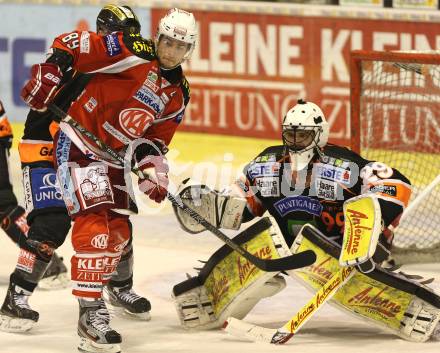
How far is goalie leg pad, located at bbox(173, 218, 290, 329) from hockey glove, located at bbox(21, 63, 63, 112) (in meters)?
1.20

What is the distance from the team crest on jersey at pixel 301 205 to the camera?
286 inches

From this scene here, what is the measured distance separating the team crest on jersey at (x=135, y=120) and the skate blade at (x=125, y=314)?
1052mm

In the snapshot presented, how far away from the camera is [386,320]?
712 centimetres

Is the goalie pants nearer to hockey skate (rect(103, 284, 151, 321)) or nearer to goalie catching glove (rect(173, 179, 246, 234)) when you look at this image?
goalie catching glove (rect(173, 179, 246, 234))

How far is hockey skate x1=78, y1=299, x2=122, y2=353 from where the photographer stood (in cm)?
→ 696

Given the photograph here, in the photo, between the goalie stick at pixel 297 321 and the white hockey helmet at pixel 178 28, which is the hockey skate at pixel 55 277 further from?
the white hockey helmet at pixel 178 28

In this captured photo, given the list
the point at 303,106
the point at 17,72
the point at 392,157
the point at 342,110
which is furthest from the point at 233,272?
the point at 17,72

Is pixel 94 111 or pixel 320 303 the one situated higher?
pixel 94 111

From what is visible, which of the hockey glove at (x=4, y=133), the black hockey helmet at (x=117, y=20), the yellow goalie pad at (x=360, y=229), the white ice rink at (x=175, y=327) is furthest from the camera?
the hockey glove at (x=4, y=133)

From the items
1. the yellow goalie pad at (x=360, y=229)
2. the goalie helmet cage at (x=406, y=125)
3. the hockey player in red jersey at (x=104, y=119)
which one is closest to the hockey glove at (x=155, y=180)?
the hockey player in red jersey at (x=104, y=119)

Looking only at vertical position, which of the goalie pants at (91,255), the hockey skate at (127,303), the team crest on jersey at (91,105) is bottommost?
the hockey skate at (127,303)

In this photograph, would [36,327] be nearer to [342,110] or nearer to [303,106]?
[303,106]

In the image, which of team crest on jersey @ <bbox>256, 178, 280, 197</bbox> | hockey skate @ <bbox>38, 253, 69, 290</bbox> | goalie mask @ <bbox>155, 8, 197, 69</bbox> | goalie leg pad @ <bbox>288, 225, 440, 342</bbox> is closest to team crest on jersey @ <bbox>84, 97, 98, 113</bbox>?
goalie mask @ <bbox>155, 8, 197, 69</bbox>

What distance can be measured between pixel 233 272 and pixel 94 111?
3.45 feet
